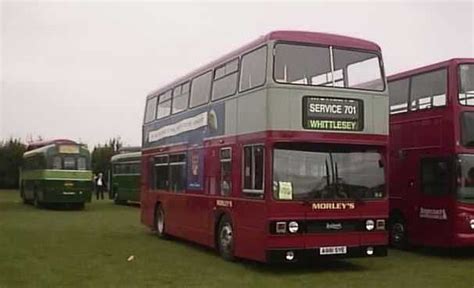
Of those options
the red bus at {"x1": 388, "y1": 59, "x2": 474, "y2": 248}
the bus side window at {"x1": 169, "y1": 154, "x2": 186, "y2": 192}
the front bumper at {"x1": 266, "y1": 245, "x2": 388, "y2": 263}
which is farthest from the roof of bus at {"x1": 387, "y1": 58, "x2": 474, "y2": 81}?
the bus side window at {"x1": 169, "y1": 154, "x2": 186, "y2": 192}

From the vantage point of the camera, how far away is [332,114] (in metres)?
12.5

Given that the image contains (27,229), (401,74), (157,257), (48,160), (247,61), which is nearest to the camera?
(247,61)

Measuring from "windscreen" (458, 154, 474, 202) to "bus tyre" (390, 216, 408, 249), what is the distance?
223 cm

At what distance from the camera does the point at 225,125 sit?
46.2 feet

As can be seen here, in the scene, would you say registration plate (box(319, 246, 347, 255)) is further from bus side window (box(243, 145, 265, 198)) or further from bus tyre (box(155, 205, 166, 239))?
bus tyre (box(155, 205, 166, 239))

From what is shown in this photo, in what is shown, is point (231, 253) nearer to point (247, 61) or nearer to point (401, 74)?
point (247, 61)

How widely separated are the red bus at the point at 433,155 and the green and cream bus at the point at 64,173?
58.4 feet

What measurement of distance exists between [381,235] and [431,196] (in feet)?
9.97

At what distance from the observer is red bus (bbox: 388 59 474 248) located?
14461mm

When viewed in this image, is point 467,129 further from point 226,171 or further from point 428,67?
point 226,171

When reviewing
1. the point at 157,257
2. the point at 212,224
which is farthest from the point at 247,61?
the point at 157,257

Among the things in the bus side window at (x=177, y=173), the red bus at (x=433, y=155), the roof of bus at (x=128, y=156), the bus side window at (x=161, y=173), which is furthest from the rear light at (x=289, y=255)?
the roof of bus at (x=128, y=156)

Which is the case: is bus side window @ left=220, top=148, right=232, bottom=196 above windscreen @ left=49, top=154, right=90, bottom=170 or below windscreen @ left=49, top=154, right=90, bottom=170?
below

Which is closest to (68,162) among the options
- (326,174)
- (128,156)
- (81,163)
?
(81,163)
